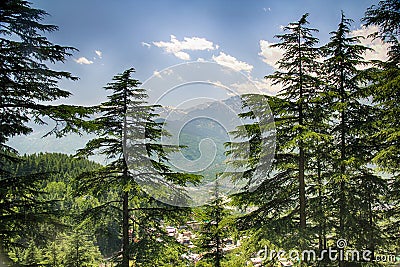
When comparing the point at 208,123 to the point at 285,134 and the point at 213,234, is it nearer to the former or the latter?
the point at 285,134

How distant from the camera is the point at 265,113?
29.2ft

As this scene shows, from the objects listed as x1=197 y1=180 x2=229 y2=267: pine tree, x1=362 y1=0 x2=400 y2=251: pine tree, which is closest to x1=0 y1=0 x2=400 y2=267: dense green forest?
x1=362 y1=0 x2=400 y2=251: pine tree

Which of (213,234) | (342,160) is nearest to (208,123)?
(342,160)

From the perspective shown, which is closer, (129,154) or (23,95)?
(23,95)

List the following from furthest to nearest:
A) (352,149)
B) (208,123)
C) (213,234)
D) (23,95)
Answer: (213,234) → (208,123) → (352,149) → (23,95)

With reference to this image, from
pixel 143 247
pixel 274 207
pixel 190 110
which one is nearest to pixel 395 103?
pixel 274 207

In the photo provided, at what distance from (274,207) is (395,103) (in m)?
5.16

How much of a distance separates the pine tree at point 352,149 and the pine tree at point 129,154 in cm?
568

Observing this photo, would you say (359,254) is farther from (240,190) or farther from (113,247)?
(113,247)

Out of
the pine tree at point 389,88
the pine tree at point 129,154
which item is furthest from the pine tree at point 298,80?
the pine tree at point 129,154

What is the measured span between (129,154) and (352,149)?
26.1 feet

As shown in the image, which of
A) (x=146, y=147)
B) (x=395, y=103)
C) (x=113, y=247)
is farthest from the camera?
(x=113, y=247)

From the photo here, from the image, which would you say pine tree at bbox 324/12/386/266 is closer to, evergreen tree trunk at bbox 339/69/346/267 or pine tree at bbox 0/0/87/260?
evergreen tree trunk at bbox 339/69/346/267

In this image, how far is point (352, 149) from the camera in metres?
9.98
